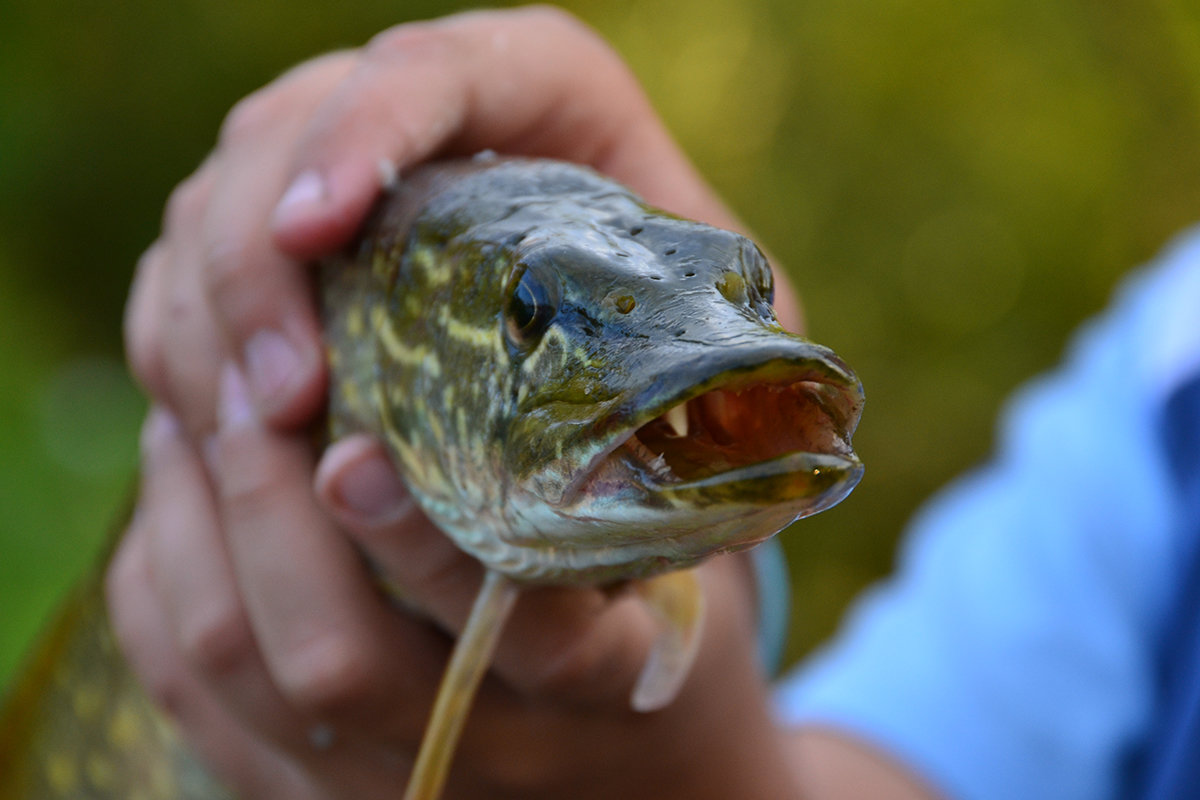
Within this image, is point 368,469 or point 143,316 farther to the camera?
point 143,316

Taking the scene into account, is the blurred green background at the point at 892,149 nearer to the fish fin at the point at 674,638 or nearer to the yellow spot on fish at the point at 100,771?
the yellow spot on fish at the point at 100,771

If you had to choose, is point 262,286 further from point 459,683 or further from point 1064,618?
point 1064,618

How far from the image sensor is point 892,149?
268 inches

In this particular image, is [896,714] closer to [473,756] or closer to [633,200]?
[473,756]

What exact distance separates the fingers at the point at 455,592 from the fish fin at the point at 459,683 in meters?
0.18

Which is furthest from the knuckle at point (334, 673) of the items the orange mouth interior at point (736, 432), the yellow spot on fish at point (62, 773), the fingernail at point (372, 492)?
the yellow spot on fish at point (62, 773)

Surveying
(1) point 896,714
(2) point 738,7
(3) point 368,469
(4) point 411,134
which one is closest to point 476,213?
(4) point 411,134

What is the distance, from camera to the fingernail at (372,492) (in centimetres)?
139

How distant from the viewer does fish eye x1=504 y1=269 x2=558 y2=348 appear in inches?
43.1

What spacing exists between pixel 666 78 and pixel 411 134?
521 cm

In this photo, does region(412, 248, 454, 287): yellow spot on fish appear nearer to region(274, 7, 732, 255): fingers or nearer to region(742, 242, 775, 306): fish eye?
region(274, 7, 732, 255): fingers

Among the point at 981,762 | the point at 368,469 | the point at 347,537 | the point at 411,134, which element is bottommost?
the point at 981,762

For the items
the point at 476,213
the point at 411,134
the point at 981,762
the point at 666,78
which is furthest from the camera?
the point at 666,78

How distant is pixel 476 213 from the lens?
136cm
